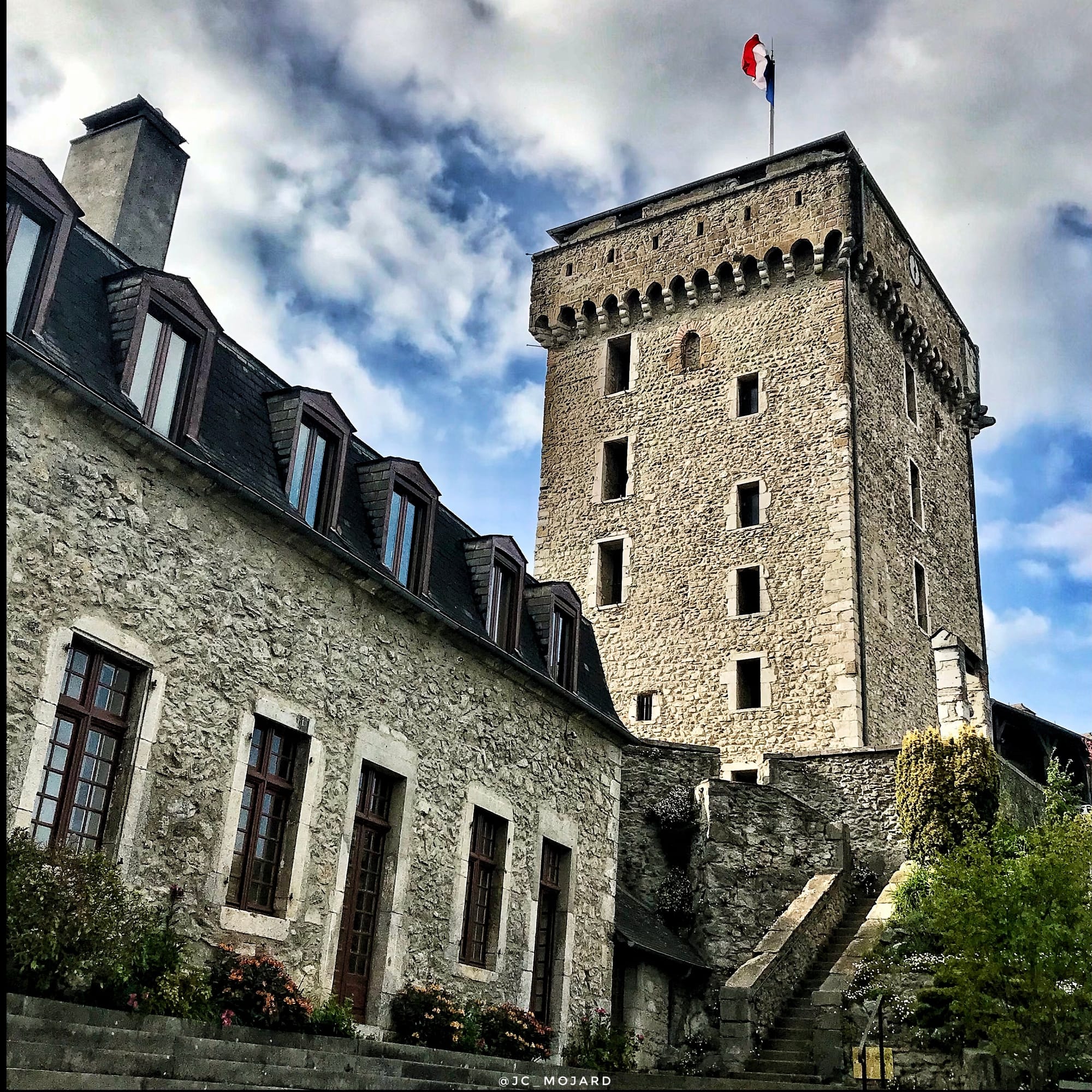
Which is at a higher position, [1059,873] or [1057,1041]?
[1059,873]

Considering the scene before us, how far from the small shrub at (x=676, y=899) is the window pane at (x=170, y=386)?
10571mm

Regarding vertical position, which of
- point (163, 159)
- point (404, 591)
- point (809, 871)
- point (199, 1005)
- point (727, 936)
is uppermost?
point (163, 159)

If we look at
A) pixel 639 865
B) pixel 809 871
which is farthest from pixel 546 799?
pixel 809 871

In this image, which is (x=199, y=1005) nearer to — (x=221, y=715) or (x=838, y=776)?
(x=221, y=715)

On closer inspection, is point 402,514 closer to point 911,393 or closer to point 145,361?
point 145,361

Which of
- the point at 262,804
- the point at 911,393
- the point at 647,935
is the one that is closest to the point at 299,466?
the point at 262,804

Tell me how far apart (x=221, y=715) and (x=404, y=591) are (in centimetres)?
235

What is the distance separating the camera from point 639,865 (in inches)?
666

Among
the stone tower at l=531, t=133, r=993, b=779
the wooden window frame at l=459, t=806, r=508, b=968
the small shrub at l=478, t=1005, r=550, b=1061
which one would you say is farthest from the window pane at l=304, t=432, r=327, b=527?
the stone tower at l=531, t=133, r=993, b=779

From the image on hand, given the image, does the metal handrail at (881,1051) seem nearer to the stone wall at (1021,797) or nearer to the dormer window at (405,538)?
the dormer window at (405,538)

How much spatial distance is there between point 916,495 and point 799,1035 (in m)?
15.1

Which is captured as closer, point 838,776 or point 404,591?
point 404,591

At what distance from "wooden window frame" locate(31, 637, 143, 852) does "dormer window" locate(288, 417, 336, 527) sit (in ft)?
7.78

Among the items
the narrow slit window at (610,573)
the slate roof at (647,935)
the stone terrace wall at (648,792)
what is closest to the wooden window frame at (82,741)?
the slate roof at (647,935)
